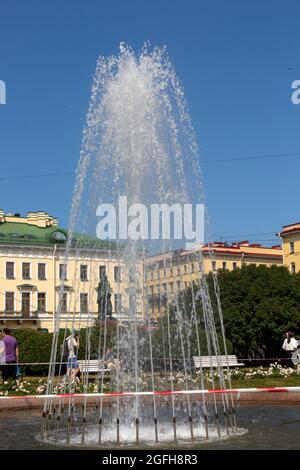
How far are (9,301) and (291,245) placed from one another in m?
28.9

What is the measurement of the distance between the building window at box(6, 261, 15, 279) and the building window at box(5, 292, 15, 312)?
67.6 inches

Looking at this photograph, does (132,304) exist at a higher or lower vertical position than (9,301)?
lower

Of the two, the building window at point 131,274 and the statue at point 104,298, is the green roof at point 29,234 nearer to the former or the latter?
the statue at point 104,298

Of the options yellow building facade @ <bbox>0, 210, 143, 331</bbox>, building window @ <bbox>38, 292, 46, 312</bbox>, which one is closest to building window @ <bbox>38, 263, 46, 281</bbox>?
yellow building facade @ <bbox>0, 210, 143, 331</bbox>

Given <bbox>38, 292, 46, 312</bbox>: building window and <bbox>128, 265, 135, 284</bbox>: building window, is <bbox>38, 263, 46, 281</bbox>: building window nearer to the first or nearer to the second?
<bbox>38, 292, 46, 312</bbox>: building window

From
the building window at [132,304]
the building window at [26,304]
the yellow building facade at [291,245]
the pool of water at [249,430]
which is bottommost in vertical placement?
the pool of water at [249,430]

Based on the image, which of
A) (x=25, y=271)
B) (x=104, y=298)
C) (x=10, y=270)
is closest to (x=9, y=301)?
(x=10, y=270)

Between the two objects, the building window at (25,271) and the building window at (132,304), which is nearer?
the building window at (132,304)

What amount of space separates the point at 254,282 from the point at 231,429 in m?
33.1

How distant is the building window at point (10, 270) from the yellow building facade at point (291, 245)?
27508 millimetres

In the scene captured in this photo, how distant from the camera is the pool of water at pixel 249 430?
991 cm

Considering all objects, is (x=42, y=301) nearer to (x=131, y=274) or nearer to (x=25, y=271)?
(x=25, y=271)

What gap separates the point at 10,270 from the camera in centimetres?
6900

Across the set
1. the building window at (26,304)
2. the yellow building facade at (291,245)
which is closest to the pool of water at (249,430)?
the building window at (26,304)
